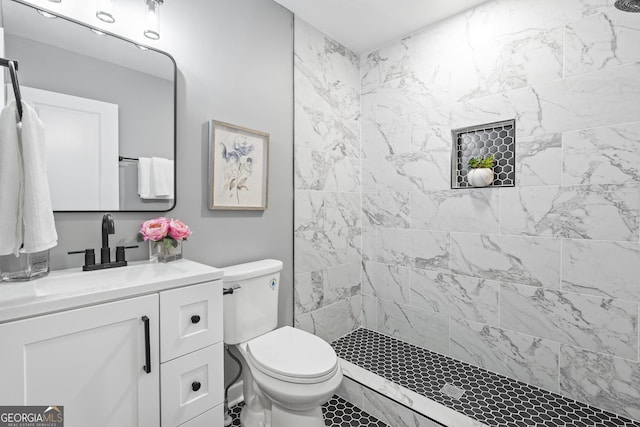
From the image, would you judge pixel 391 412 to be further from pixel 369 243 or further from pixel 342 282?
pixel 369 243

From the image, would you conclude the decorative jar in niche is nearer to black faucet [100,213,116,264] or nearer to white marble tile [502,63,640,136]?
white marble tile [502,63,640,136]

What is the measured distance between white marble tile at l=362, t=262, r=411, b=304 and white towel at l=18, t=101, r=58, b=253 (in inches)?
83.6

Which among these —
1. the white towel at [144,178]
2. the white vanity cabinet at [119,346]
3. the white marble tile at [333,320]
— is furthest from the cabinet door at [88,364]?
the white marble tile at [333,320]

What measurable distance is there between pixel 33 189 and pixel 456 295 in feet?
7.52

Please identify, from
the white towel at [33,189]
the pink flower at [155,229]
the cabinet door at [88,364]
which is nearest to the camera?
the cabinet door at [88,364]

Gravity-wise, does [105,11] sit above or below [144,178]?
above

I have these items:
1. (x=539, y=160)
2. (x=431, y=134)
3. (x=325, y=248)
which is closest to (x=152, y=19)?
(x=325, y=248)

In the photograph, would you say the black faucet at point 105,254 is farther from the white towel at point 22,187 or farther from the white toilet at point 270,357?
the white toilet at point 270,357

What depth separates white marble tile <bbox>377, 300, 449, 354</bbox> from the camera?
2.20 metres

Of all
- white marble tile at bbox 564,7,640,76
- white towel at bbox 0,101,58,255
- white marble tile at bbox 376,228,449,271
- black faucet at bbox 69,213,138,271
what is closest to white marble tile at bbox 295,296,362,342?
white marble tile at bbox 376,228,449,271

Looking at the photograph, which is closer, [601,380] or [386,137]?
[601,380]

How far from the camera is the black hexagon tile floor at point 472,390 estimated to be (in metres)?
1.56

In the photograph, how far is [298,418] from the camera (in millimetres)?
1365

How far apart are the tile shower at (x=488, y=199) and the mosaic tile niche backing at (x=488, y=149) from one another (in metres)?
0.05
